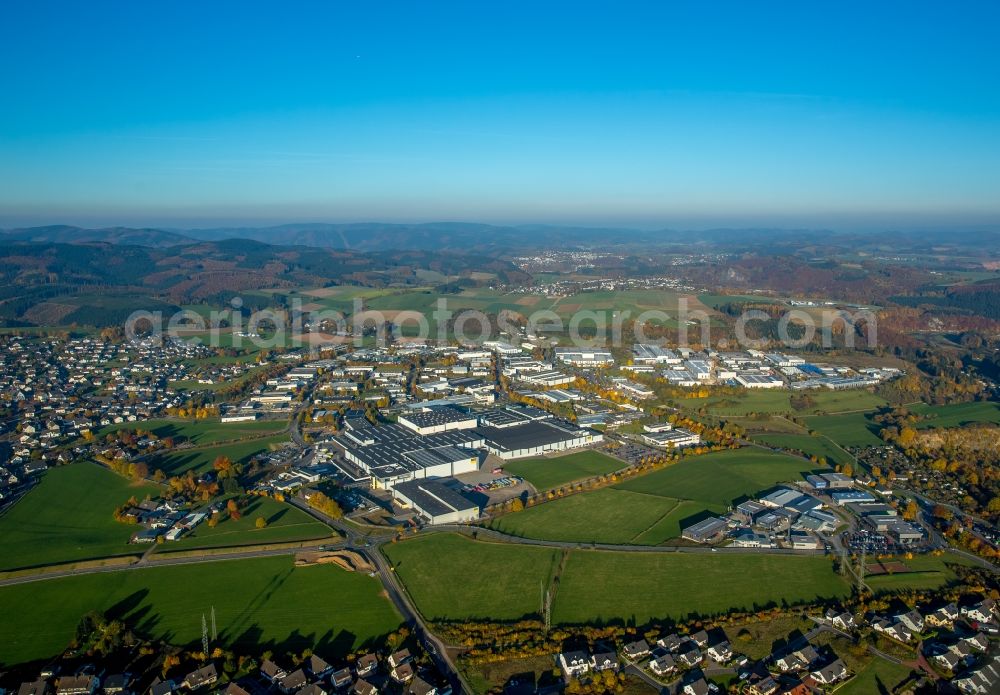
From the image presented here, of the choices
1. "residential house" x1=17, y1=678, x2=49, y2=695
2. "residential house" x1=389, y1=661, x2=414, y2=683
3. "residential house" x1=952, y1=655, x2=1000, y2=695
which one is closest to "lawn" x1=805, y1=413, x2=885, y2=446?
"residential house" x1=952, y1=655, x2=1000, y2=695

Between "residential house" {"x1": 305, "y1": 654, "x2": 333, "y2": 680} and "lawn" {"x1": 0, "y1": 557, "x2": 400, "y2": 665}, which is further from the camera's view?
"lawn" {"x1": 0, "y1": 557, "x2": 400, "y2": 665}

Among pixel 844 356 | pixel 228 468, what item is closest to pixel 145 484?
pixel 228 468

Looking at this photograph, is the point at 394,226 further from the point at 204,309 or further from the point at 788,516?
the point at 788,516

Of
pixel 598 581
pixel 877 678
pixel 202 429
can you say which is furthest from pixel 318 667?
pixel 202 429

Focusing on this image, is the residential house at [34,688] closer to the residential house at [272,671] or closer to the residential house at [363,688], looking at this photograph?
the residential house at [272,671]

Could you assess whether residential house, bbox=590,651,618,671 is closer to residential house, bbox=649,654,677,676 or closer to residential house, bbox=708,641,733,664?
residential house, bbox=649,654,677,676

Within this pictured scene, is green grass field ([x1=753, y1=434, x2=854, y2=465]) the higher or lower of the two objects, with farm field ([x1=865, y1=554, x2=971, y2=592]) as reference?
higher

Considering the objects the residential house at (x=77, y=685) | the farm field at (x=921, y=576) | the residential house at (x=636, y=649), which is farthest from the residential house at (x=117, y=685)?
the farm field at (x=921, y=576)

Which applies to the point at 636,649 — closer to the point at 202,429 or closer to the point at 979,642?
the point at 979,642
